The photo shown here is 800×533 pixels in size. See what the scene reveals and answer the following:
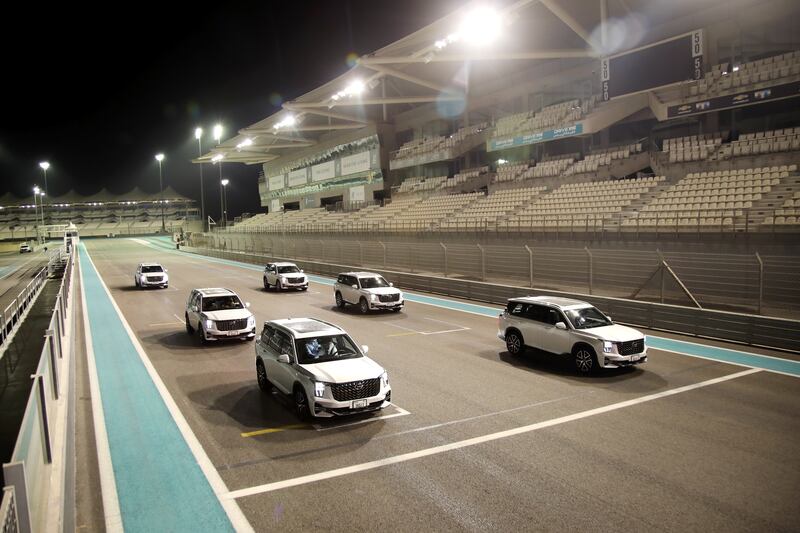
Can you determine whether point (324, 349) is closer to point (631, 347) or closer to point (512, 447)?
point (512, 447)

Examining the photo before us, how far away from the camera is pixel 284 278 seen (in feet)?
93.5

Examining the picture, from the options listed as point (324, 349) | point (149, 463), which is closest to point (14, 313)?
point (324, 349)

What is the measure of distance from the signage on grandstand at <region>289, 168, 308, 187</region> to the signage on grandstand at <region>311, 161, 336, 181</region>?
2.95 meters

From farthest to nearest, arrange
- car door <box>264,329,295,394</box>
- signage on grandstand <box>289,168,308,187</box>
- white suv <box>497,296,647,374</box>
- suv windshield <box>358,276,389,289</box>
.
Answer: signage on grandstand <box>289,168,308,187</box> → suv windshield <box>358,276,389,289</box> → white suv <box>497,296,647,374</box> → car door <box>264,329,295,394</box>

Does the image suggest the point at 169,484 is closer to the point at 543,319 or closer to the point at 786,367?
the point at 543,319

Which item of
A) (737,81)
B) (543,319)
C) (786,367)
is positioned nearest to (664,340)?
(786,367)

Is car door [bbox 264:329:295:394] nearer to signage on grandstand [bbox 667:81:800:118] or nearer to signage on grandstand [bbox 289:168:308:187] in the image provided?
signage on grandstand [bbox 667:81:800:118]

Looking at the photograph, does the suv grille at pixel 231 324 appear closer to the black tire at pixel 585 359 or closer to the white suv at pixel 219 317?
the white suv at pixel 219 317

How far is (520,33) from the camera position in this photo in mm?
34688

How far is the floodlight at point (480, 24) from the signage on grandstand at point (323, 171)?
3808 centimetres

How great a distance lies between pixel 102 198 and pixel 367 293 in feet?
376

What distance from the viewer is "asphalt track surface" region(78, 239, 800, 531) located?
6.22 m

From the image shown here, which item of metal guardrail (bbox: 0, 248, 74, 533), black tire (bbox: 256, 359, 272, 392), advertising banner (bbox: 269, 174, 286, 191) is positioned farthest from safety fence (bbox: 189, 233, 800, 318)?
advertising banner (bbox: 269, 174, 286, 191)

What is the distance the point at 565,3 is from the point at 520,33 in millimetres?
5073
